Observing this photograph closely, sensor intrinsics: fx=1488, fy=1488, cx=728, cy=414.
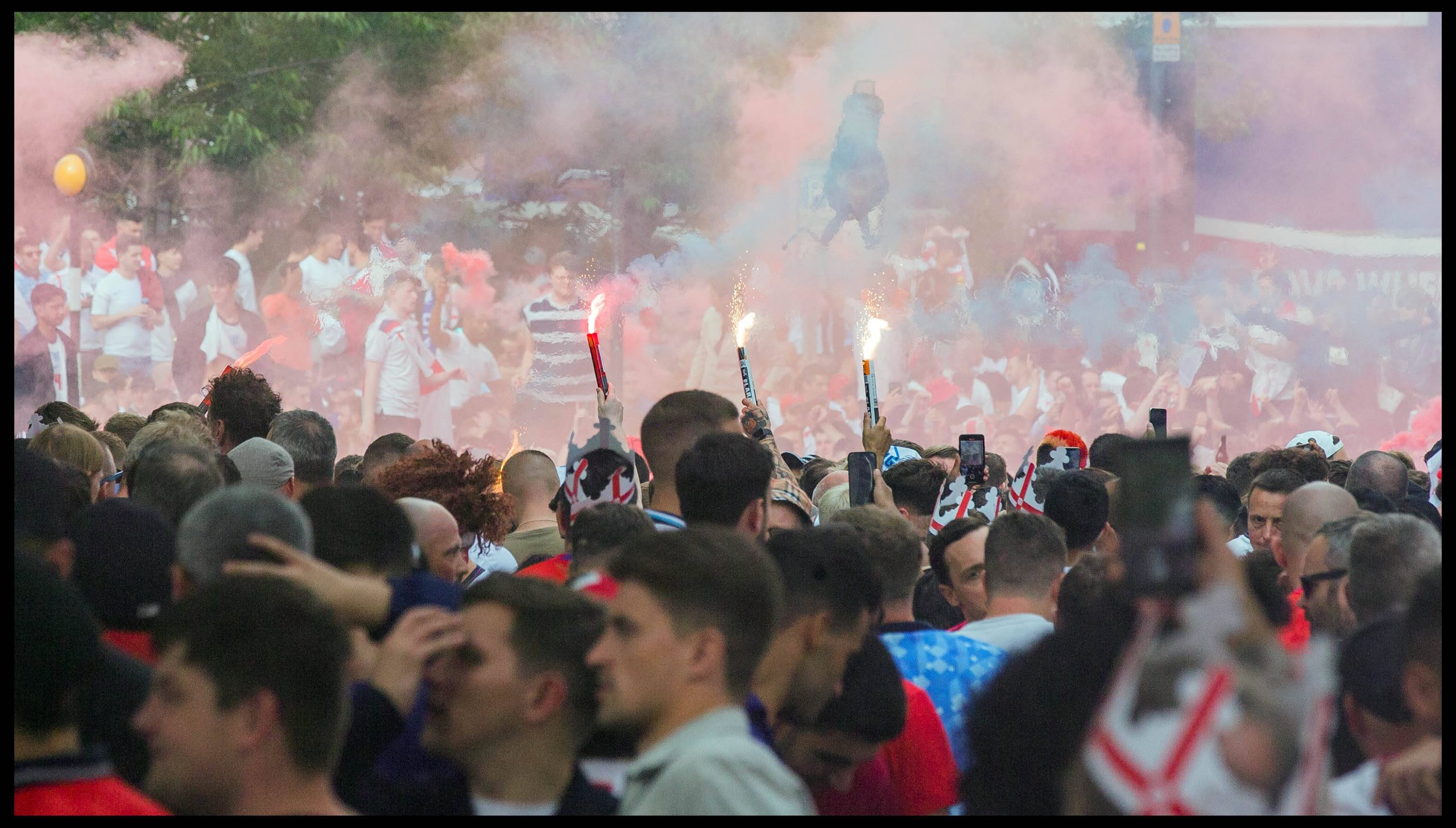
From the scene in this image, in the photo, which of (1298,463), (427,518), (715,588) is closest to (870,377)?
(1298,463)

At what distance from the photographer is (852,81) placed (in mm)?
20656

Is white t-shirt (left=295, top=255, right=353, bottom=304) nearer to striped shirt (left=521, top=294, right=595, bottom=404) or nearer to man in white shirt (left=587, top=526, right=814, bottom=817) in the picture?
striped shirt (left=521, top=294, right=595, bottom=404)

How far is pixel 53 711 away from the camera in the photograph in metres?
2.03

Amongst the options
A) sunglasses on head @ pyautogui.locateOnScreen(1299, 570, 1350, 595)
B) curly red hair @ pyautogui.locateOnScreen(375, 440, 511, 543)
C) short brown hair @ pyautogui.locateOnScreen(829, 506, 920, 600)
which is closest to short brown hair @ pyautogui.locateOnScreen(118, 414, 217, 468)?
curly red hair @ pyautogui.locateOnScreen(375, 440, 511, 543)

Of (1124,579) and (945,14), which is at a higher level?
(945,14)

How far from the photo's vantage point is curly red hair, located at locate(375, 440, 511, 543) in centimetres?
455

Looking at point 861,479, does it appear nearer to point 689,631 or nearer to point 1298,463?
point 1298,463

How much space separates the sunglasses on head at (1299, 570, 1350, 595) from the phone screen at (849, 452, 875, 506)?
1.86 metres

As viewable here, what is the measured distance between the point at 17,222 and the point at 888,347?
11.1 meters

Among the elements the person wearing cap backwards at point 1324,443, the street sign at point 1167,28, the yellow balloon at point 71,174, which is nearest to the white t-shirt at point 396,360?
the yellow balloon at point 71,174

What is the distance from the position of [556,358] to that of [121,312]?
5.26 meters

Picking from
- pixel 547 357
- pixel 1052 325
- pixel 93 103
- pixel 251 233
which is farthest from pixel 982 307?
pixel 93 103

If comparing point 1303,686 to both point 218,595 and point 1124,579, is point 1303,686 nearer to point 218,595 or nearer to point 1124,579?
point 1124,579

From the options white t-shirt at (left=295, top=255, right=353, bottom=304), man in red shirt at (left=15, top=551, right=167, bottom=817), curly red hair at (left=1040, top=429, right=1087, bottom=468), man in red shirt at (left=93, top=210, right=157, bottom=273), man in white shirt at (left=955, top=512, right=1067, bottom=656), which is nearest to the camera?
man in red shirt at (left=15, top=551, right=167, bottom=817)
